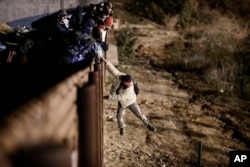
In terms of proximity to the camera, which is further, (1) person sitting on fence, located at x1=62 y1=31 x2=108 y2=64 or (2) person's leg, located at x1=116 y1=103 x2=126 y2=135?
(2) person's leg, located at x1=116 y1=103 x2=126 y2=135

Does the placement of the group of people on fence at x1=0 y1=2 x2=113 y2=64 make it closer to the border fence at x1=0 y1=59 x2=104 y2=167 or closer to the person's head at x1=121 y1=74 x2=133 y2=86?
the person's head at x1=121 y1=74 x2=133 y2=86

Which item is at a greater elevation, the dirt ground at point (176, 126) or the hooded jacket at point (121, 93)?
the hooded jacket at point (121, 93)

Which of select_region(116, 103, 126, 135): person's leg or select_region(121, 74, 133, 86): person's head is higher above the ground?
select_region(121, 74, 133, 86): person's head

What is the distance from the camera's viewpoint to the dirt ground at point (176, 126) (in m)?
6.50

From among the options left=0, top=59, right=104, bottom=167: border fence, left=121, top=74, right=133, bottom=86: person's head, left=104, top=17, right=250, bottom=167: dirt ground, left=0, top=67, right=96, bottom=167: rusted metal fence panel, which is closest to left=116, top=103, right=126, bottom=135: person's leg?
left=104, top=17, right=250, bottom=167: dirt ground

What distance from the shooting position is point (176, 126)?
7969mm

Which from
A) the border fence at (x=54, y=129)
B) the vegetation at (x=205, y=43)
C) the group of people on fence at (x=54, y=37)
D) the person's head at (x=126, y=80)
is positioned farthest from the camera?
the vegetation at (x=205, y=43)

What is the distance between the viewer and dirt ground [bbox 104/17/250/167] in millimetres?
6504

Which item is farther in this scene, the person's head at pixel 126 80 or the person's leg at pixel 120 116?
the person's leg at pixel 120 116

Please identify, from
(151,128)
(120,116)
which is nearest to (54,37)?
(120,116)

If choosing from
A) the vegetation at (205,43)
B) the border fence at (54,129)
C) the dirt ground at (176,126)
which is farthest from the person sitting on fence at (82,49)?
the vegetation at (205,43)

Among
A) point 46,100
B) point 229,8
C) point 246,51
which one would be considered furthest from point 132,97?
point 229,8

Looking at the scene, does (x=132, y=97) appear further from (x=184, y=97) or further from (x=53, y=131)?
(x=53, y=131)

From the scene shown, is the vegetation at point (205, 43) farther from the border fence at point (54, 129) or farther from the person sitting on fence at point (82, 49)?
the border fence at point (54, 129)
